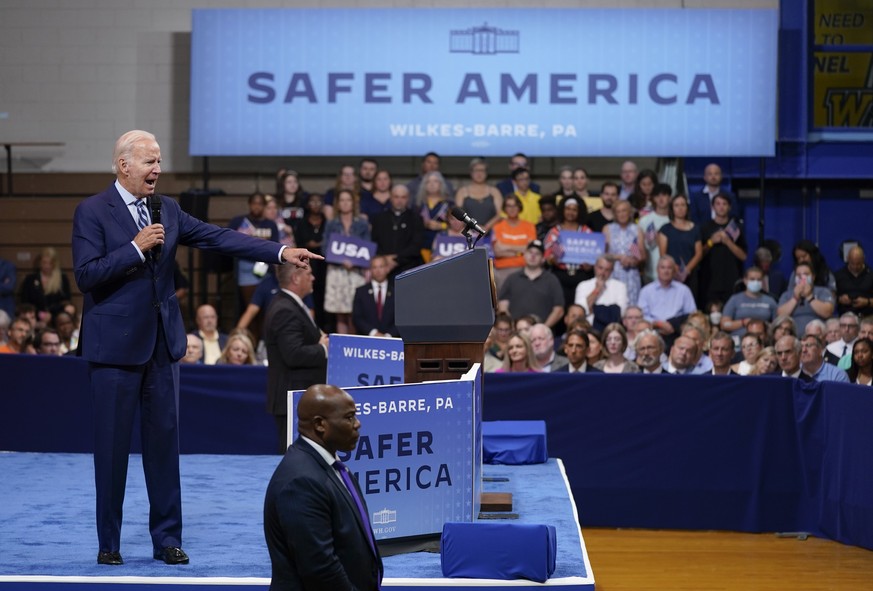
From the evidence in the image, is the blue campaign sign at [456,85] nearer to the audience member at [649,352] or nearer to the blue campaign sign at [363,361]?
the audience member at [649,352]

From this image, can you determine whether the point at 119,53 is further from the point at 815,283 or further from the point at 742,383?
the point at 742,383

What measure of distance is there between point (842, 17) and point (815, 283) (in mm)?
3875

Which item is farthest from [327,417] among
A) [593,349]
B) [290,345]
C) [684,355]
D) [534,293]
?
[534,293]

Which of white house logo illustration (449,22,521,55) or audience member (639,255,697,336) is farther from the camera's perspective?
white house logo illustration (449,22,521,55)

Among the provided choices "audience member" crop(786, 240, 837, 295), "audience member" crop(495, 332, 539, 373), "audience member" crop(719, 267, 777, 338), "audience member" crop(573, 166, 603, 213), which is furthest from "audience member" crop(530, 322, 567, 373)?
"audience member" crop(786, 240, 837, 295)

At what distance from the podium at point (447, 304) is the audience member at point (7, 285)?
8278 mm

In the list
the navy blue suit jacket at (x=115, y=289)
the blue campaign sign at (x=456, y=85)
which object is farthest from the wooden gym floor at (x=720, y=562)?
the blue campaign sign at (x=456, y=85)

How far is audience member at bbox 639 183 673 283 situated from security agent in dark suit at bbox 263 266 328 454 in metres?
5.23

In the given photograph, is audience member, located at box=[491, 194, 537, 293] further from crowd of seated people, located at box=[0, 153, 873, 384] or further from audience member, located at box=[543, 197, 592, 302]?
audience member, located at box=[543, 197, 592, 302]

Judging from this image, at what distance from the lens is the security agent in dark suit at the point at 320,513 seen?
3.34m

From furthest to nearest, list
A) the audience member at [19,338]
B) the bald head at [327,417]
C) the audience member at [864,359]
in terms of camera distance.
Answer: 1. the audience member at [19,338]
2. the audience member at [864,359]
3. the bald head at [327,417]

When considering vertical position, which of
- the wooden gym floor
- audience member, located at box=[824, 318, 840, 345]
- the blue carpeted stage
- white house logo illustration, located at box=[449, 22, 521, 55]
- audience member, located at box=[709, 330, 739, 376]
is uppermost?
white house logo illustration, located at box=[449, 22, 521, 55]

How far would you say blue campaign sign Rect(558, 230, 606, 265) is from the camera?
37.8 feet

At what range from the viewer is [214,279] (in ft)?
45.6
